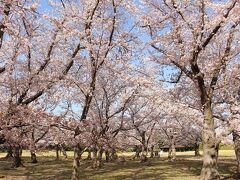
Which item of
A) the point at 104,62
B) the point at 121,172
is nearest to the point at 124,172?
the point at 121,172

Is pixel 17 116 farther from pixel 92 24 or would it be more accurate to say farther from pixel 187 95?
pixel 187 95

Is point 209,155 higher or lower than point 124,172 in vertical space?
higher

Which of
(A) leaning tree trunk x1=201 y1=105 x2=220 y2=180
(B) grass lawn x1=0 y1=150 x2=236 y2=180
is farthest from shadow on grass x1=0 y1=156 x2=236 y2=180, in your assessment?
(A) leaning tree trunk x1=201 y1=105 x2=220 y2=180

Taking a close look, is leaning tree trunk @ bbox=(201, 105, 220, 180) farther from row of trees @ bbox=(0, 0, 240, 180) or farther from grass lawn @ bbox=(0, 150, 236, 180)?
grass lawn @ bbox=(0, 150, 236, 180)

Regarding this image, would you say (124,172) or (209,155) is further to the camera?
(124,172)

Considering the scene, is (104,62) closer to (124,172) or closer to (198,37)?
(198,37)

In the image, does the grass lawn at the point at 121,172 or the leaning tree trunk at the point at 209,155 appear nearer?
the leaning tree trunk at the point at 209,155

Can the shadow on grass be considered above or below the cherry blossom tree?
below

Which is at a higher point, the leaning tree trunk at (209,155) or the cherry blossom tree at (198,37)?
the cherry blossom tree at (198,37)

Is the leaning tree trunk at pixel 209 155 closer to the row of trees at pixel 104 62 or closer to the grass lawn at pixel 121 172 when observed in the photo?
the row of trees at pixel 104 62

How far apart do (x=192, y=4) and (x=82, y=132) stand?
8290mm

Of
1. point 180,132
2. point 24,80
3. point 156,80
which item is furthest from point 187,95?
point 180,132

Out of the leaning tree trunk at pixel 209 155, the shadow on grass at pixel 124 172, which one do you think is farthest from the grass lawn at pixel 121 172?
the leaning tree trunk at pixel 209 155

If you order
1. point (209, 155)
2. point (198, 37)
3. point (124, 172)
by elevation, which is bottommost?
point (124, 172)
